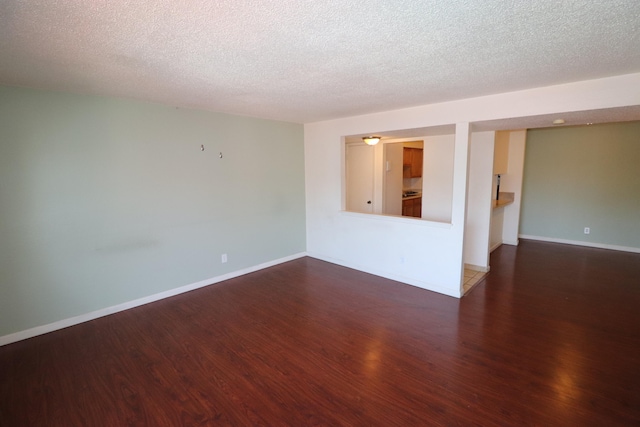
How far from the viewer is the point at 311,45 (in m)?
1.86

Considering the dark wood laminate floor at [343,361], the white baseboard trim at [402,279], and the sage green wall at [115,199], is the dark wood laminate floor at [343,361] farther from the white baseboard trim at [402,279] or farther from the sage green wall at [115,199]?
the sage green wall at [115,199]

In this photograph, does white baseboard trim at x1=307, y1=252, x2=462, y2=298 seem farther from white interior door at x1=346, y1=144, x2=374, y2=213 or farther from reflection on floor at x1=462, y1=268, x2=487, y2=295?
white interior door at x1=346, y1=144, x2=374, y2=213

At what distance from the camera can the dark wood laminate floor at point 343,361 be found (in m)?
1.96

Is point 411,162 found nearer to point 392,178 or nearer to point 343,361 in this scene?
point 392,178

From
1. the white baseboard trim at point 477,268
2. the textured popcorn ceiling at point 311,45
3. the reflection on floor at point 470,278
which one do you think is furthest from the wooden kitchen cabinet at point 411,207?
the textured popcorn ceiling at point 311,45

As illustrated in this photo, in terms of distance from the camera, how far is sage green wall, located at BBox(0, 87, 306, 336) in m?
2.73

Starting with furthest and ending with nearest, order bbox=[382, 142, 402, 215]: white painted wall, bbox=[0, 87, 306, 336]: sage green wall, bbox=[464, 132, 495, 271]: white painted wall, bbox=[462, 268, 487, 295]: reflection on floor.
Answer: bbox=[382, 142, 402, 215]: white painted wall, bbox=[464, 132, 495, 271]: white painted wall, bbox=[462, 268, 487, 295]: reflection on floor, bbox=[0, 87, 306, 336]: sage green wall

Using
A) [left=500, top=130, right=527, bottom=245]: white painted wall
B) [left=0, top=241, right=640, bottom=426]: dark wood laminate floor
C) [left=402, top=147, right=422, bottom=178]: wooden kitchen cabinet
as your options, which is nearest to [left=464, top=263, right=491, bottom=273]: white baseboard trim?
[left=0, top=241, right=640, bottom=426]: dark wood laminate floor

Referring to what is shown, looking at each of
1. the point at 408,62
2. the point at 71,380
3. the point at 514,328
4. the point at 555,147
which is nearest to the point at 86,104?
the point at 71,380

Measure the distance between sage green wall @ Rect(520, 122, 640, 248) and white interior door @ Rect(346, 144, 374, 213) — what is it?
3.42m

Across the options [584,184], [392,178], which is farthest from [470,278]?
[584,184]

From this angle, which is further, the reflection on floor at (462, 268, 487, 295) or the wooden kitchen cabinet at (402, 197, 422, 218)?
the wooden kitchen cabinet at (402, 197, 422, 218)

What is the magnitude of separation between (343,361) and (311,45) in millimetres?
2379

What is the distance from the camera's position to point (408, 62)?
217 centimetres
